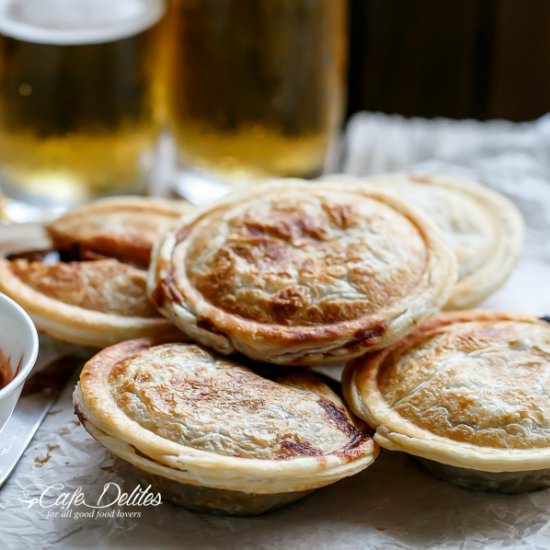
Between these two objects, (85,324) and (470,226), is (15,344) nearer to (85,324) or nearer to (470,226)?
(85,324)

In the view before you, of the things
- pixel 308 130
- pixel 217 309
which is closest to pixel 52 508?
pixel 217 309

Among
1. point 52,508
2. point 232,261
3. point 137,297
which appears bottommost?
point 52,508

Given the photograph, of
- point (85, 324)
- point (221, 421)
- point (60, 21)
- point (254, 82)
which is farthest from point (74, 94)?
point (221, 421)

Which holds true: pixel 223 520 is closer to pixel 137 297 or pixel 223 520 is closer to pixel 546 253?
pixel 137 297

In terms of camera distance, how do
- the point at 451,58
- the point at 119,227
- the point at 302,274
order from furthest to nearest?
the point at 451,58
the point at 119,227
the point at 302,274

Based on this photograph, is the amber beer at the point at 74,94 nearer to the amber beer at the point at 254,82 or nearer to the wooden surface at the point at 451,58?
the amber beer at the point at 254,82

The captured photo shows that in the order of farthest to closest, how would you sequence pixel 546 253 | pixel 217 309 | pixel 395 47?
pixel 395 47
pixel 546 253
pixel 217 309

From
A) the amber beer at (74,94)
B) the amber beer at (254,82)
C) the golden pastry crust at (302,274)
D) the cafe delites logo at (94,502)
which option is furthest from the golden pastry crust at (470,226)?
the cafe delites logo at (94,502)
